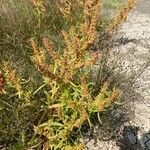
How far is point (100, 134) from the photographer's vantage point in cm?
393

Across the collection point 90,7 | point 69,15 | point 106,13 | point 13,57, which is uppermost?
point 90,7

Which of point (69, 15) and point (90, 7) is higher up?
point (90, 7)

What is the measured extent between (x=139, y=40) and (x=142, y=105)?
1.34 m

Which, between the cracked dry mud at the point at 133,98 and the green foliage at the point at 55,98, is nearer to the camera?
the green foliage at the point at 55,98

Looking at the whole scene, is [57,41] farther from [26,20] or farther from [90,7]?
[90,7]

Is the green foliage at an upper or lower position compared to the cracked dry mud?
upper

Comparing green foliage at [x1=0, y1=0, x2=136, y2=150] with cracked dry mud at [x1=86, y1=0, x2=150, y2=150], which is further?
cracked dry mud at [x1=86, y1=0, x2=150, y2=150]

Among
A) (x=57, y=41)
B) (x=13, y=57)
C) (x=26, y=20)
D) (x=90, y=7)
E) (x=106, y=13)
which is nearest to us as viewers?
(x=90, y=7)

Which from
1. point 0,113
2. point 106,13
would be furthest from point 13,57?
point 106,13

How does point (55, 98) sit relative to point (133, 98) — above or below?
above

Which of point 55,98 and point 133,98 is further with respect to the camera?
point 133,98

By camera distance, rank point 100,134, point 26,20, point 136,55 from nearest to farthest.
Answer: point 100,134, point 26,20, point 136,55

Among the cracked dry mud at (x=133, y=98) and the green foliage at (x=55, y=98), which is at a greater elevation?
the green foliage at (x=55, y=98)

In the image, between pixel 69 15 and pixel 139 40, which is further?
pixel 139 40
